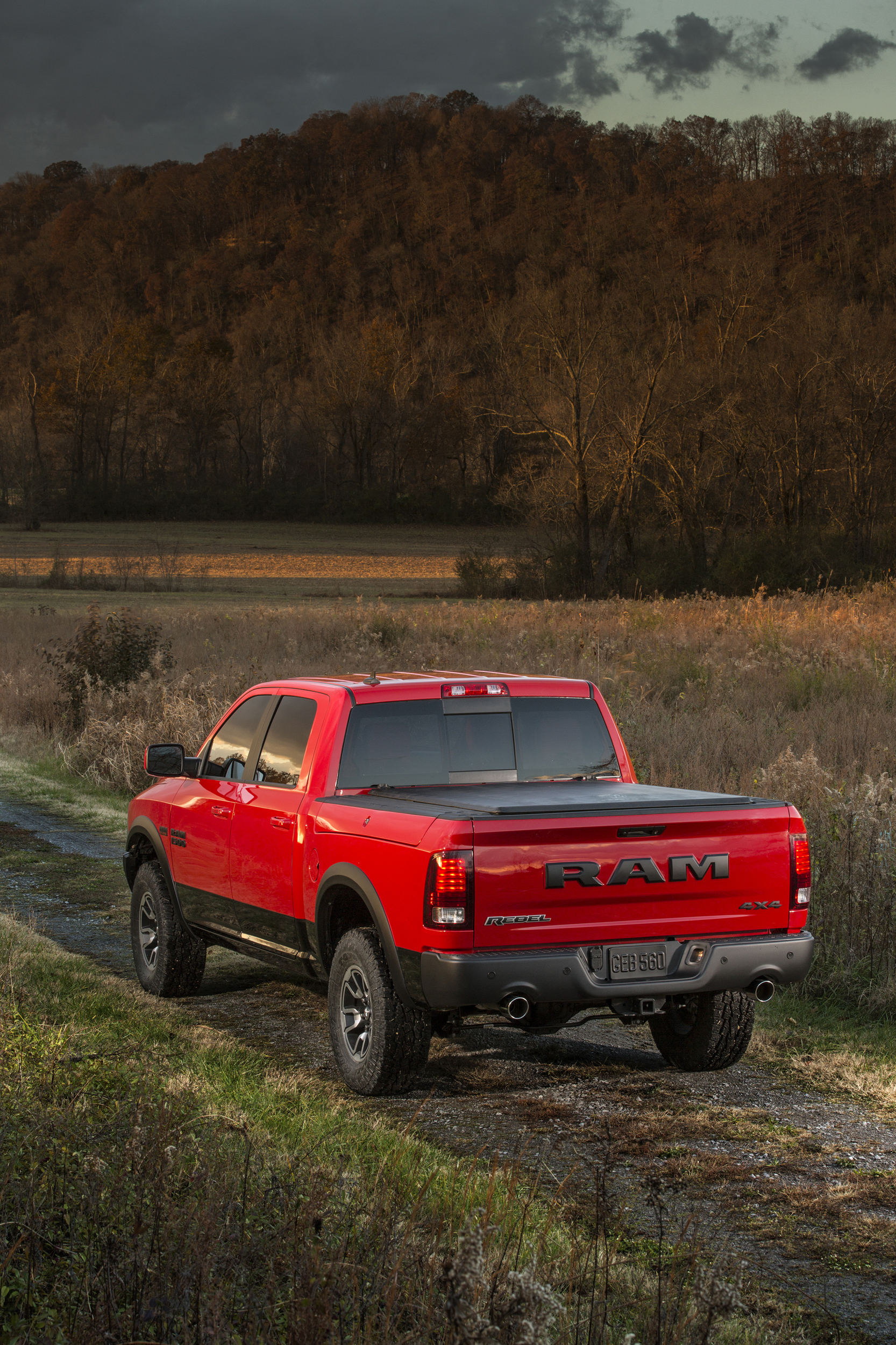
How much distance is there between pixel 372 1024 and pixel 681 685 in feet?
47.3

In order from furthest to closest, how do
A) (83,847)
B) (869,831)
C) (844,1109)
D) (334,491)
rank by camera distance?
(334,491) < (83,847) < (869,831) < (844,1109)

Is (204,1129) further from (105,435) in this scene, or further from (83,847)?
(105,435)

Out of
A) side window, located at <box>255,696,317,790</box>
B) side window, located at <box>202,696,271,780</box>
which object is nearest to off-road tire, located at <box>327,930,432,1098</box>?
side window, located at <box>255,696,317,790</box>

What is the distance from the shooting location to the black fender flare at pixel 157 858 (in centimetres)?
809

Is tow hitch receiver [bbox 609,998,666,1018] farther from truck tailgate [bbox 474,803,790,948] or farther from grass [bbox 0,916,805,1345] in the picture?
grass [bbox 0,916,805,1345]

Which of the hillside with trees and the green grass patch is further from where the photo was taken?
the hillside with trees

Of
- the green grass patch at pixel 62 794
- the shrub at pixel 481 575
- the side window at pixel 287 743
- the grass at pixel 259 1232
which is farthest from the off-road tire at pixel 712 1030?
the shrub at pixel 481 575

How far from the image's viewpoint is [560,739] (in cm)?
715

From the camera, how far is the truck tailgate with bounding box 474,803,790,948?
550 cm

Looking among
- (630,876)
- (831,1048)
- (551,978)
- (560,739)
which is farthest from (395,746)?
(831,1048)

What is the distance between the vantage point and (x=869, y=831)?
29.4ft

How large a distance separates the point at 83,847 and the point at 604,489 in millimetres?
44421

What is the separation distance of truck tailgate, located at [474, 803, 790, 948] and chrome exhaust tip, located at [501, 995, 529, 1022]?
0.66 feet

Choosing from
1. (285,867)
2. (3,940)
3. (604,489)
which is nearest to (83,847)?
(3,940)
